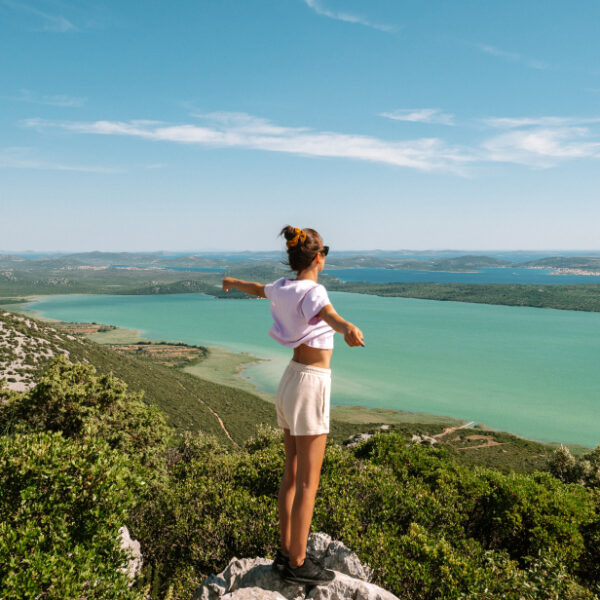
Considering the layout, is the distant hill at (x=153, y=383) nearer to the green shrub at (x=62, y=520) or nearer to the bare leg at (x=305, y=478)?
the green shrub at (x=62, y=520)

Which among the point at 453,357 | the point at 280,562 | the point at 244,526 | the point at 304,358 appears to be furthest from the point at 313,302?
the point at 453,357

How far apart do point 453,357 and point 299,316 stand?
4783 inches

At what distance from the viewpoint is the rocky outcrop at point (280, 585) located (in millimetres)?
4605

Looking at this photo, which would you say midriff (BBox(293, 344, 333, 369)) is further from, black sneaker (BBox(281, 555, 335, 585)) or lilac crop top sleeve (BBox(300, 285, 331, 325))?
black sneaker (BBox(281, 555, 335, 585))

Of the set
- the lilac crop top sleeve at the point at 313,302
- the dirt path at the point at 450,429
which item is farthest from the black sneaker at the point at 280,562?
the dirt path at the point at 450,429

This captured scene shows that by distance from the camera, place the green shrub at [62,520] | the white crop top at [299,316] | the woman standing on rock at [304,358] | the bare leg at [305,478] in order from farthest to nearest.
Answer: the green shrub at [62,520]
the bare leg at [305,478]
the woman standing on rock at [304,358]
the white crop top at [299,316]

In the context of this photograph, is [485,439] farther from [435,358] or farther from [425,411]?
[435,358]

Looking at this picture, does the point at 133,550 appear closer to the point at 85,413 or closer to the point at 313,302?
the point at 313,302

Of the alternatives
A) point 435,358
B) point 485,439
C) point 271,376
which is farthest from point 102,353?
point 435,358

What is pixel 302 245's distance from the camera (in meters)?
3.82

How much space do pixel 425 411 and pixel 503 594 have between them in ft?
240

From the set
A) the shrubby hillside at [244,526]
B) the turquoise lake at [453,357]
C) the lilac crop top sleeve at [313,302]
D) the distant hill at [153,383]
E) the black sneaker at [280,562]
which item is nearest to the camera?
the lilac crop top sleeve at [313,302]

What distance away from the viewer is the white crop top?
349 cm

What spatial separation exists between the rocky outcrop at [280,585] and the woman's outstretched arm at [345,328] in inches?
132
